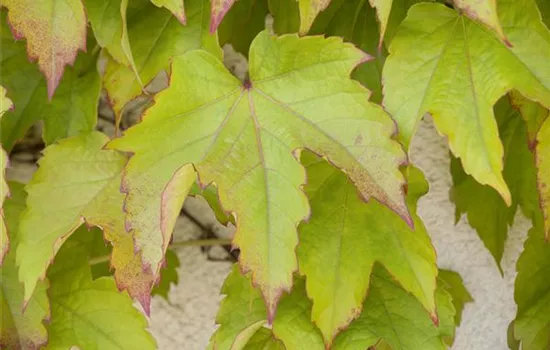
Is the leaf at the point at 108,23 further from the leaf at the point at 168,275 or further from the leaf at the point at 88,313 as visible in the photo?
the leaf at the point at 168,275

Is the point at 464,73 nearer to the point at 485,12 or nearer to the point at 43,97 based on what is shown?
the point at 485,12

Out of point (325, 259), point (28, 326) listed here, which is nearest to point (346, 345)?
point (325, 259)

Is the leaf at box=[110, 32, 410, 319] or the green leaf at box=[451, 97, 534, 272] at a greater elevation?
the leaf at box=[110, 32, 410, 319]

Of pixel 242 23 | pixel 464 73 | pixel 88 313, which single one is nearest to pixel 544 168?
pixel 464 73

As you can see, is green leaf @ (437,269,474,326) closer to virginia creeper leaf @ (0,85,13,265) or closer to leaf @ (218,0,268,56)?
leaf @ (218,0,268,56)

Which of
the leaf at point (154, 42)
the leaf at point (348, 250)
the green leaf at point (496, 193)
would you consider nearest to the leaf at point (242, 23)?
the leaf at point (154, 42)

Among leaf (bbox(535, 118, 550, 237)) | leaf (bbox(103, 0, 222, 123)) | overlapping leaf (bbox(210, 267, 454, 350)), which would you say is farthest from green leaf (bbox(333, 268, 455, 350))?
leaf (bbox(103, 0, 222, 123))

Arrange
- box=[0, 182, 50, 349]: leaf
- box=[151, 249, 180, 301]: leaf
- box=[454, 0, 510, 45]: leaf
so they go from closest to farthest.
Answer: box=[454, 0, 510, 45]: leaf
box=[0, 182, 50, 349]: leaf
box=[151, 249, 180, 301]: leaf

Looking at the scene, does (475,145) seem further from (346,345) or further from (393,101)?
(346,345)
